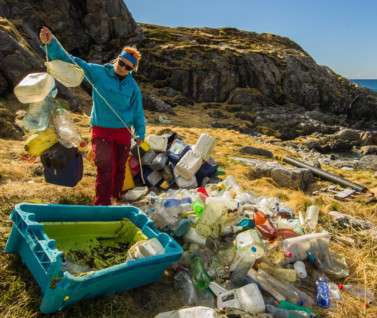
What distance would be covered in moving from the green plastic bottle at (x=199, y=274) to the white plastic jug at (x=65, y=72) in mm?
2432

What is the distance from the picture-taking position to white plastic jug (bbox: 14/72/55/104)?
13.9 ft

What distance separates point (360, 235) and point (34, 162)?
5422 mm

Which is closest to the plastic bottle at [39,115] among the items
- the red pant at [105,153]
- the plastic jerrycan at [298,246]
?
the red pant at [105,153]

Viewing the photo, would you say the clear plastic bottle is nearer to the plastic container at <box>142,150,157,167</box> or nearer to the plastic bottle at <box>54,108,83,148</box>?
the plastic bottle at <box>54,108,83,148</box>

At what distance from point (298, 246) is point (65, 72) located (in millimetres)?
3382

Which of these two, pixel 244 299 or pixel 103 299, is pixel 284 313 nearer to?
pixel 244 299

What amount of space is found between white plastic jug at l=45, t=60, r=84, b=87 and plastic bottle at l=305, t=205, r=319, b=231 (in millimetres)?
3562

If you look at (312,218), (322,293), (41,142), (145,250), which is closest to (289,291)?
(322,293)

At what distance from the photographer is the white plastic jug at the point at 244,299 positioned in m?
3.55

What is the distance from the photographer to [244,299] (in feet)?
11.8

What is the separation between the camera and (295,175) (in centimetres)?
941

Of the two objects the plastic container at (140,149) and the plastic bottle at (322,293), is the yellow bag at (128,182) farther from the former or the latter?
the plastic bottle at (322,293)

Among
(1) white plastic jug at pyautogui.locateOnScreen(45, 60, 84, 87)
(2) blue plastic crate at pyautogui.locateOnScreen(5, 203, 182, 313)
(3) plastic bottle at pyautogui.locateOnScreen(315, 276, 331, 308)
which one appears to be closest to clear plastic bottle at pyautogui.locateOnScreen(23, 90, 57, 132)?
→ (1) white plastic jug at pyautogui.locateOnScreen(45, 60, 84, 87)

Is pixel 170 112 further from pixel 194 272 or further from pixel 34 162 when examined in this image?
pixel 194 272
